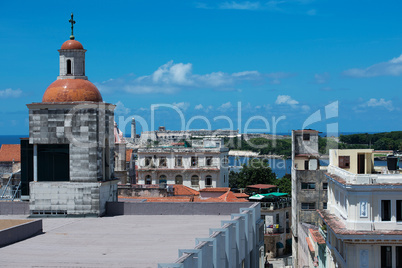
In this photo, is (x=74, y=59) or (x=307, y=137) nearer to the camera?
(x=74, y=59)

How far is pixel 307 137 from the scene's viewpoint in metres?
67.1

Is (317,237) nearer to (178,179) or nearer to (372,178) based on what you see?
(372,178)

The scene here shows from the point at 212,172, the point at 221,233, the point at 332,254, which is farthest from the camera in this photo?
the point at 212,172

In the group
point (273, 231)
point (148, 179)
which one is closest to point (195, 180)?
point (148, 179)

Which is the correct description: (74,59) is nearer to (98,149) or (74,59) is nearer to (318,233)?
(98,149)

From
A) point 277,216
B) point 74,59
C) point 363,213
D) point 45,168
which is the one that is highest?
point 74,59

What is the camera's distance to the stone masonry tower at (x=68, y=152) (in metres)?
26.0

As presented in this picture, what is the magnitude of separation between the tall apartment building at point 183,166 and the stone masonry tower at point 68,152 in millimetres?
60708

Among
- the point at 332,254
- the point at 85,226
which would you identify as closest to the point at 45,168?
the point at 85,226

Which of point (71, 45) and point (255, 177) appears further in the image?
point (255, 177)

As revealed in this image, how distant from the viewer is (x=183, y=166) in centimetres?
8781

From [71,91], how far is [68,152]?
9.42 feet

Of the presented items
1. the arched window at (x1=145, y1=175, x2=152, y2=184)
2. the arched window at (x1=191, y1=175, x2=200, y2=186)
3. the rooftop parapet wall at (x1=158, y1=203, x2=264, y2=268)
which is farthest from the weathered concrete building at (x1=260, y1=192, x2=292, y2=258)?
the rooftop parapet wall at (x1=158, y1=203, x2=264, y2=268)

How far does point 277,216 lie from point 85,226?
4552cm
